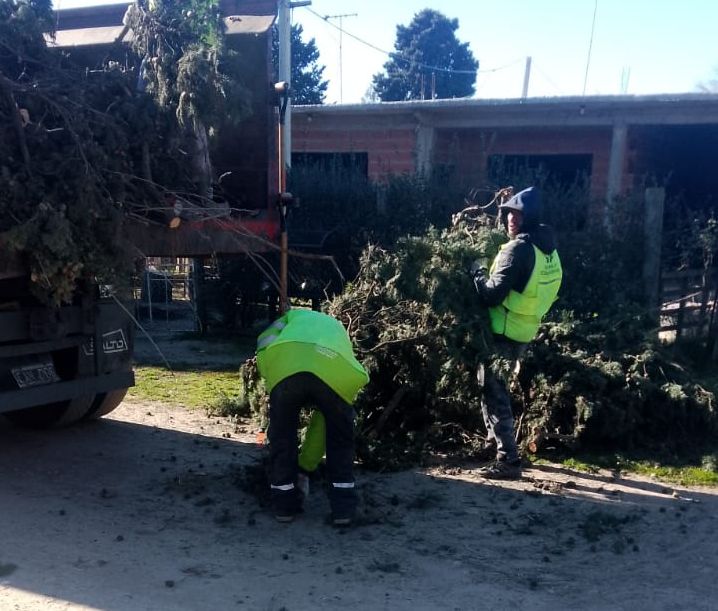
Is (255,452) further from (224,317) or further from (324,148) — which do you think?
(324,148)

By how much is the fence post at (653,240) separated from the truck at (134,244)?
14.6 ft

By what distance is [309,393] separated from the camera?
5.12 m

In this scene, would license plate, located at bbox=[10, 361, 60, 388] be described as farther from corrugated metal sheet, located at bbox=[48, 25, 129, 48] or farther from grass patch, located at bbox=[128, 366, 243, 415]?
corrugated metal sheet, located at bbox=[48, 25, 129, 48]

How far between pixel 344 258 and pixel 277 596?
7203mm

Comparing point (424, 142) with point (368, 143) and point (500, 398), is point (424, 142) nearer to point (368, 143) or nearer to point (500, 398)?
point (368, 143)

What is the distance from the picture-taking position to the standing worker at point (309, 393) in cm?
506

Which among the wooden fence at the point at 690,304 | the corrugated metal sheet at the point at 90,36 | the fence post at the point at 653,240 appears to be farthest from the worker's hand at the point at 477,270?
the wooden fence at the point at 690,304

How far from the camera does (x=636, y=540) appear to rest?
503cm

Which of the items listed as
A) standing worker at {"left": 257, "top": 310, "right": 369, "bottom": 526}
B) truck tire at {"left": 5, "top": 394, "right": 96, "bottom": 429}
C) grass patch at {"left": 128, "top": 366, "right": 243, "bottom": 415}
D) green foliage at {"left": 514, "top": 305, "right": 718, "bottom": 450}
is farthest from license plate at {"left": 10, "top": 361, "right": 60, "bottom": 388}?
green foliage at {"left": 514, "top": 305, "right": 718, "bottom": 450}

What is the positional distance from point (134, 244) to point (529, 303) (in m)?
2.84

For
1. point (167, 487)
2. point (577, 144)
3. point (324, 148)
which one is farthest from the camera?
point (324, 148)

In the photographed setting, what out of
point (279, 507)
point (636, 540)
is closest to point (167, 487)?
point (279, 507)

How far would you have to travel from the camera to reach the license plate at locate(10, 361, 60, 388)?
5930 millimetres

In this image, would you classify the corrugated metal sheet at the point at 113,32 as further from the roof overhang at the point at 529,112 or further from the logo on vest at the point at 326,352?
the roof overhang at the point at 529,112
